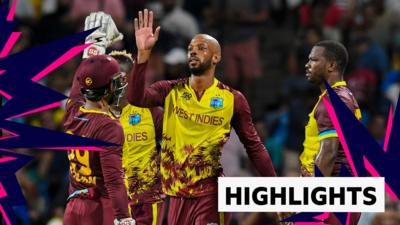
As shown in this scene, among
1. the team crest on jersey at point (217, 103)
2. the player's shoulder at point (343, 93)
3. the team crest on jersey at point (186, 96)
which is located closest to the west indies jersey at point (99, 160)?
the team crest on jersey at point (186, 96)

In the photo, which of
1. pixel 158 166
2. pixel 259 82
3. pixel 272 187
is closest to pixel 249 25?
pixel 259 82

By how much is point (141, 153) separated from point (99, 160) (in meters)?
1.37

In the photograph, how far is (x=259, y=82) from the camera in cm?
1714

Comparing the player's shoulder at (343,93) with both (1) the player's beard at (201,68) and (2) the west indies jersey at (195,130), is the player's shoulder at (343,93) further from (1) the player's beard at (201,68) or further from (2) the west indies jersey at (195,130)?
(1) the player's beard at (201,68)

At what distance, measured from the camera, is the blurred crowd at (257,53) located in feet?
50.3

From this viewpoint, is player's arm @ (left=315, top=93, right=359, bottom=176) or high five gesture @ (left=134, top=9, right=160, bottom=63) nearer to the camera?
high five gesture @ (left=134, top=9, right=160, bottom=63)

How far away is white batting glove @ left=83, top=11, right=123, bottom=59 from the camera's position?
10406mm

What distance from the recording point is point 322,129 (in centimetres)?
975

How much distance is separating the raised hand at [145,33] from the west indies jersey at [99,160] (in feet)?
1.96

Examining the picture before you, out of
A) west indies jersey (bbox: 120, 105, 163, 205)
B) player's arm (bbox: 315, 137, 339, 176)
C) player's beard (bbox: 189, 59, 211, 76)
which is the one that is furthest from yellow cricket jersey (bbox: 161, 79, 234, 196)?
player's arm (bbox: 315, 137, 339, 176)

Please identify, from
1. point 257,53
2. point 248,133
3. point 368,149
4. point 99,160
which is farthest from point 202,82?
point 257,53

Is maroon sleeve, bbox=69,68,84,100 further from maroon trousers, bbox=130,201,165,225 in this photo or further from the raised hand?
maroon trousers, bbox=130,201,165,225

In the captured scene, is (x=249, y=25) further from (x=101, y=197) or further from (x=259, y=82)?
(x=101, y=197)

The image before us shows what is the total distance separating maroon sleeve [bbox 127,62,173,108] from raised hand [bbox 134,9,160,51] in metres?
0.15
